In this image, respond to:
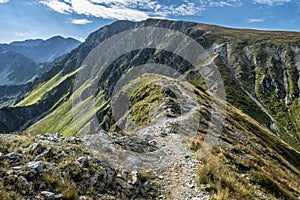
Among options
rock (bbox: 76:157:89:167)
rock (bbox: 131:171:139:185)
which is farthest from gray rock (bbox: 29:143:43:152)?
rock (bbox: 131:171:139:185)

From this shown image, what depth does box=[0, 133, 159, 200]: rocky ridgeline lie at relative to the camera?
1238 cm

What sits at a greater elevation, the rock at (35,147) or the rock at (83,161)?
the rock at (35,147)

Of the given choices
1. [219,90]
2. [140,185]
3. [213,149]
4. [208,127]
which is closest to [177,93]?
[208,127]

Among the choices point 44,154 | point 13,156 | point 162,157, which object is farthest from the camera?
point 162,157

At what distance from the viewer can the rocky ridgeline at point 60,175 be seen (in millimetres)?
12383

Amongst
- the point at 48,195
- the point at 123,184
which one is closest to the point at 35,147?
the point at 48,195

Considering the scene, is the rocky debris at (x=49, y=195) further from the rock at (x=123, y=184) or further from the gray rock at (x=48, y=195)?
the rock at (x=123, y=184)

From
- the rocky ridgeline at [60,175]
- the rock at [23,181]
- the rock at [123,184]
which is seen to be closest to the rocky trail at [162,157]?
the rocky ridgeline at [60,175]

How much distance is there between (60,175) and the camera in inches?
544

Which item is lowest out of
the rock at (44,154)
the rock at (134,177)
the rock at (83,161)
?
the rock at (134,177)

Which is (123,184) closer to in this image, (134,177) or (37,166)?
(134,177)

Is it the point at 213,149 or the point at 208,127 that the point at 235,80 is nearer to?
the point at 208,127

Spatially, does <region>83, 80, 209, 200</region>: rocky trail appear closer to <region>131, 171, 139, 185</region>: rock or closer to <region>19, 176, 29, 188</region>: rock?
<region>131, 171, 139, 185</region>: rock

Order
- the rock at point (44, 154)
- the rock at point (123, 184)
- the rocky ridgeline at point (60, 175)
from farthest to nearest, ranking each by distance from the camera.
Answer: the rock at point (123, 184) → the rock at point (44, 154) → the rocky ridgeline at point (60, 175)
